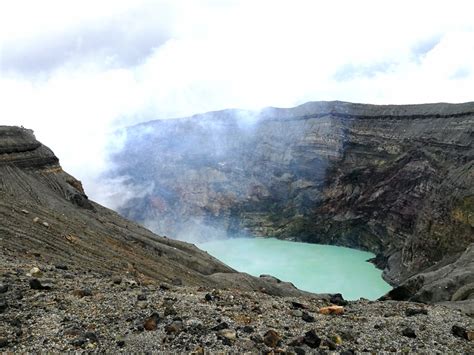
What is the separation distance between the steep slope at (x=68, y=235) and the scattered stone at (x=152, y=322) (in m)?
6.87

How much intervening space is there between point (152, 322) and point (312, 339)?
97.8 inches

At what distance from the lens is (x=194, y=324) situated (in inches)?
291

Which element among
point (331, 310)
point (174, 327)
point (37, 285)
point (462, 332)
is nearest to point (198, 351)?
point (174, 327)

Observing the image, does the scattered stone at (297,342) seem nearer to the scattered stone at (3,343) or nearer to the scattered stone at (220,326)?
the scattered stone at (220,326)

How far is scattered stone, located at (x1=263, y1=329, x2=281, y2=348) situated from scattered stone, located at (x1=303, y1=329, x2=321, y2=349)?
41cm

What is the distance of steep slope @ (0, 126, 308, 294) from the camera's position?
53.4ft

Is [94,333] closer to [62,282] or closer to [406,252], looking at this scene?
[62,282]

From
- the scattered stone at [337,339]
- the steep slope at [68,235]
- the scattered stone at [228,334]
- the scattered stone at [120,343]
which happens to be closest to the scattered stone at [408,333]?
the scattered stone at [337,339]

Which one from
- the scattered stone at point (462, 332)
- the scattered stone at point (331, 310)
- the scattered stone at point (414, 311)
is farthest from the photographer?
the scattered stone at point (414, 311)

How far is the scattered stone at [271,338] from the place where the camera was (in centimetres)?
696

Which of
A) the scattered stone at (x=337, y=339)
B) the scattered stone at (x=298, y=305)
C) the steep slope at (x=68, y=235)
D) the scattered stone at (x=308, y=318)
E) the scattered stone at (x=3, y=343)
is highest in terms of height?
the steep slope at (x=68, y=235)

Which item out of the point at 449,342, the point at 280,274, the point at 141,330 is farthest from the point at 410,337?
the point at 280,274

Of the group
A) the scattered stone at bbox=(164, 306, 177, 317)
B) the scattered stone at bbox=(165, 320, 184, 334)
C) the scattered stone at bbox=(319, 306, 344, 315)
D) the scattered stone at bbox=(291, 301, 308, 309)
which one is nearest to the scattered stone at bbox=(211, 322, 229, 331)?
the scattered stone at bbox=(165, 320, 184, 334)

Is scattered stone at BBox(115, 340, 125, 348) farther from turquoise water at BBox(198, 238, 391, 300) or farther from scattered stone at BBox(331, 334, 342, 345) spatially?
turquoise water at BBox(198, 238, 391, 300)
